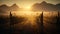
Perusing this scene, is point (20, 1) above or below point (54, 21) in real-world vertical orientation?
above

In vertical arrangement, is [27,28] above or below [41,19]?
below

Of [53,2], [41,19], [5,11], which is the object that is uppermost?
[53,2]

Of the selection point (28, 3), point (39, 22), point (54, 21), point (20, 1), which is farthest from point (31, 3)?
point (54, 21)

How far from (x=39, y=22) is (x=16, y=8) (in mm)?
637

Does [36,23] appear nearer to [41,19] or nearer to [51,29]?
[41,19]

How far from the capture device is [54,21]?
10.7 feet

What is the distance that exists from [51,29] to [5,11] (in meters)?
1.17

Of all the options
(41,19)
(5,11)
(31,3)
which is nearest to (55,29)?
(41,19)

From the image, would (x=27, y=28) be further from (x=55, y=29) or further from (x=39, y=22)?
(x=55, y=29)

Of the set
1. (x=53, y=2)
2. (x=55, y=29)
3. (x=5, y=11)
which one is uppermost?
(x=53, y=2)

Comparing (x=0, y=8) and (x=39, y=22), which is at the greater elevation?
(x=0, y=8)

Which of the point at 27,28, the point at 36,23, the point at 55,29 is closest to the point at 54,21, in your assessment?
the point at 55,29

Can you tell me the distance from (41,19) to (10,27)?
761 millimetres

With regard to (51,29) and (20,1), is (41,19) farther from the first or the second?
(20,1)
